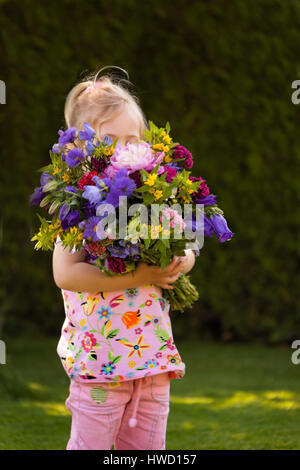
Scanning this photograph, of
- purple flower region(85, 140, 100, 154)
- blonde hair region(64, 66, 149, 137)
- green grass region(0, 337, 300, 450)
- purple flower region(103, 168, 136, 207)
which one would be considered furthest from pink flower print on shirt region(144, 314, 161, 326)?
green grass region(0, 337, 300, 450)

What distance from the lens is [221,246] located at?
19.3 ft

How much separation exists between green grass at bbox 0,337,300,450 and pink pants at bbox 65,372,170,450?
1.06 meters

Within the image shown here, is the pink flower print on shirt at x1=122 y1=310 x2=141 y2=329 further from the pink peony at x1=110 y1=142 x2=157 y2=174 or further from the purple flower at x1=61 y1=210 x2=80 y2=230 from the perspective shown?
the pink peony at x1=110 y1=142 x2=157 y2=174

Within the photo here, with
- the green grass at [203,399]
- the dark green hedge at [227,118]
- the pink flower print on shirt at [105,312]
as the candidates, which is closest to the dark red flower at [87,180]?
the pink flower print on shirt at [105,312]

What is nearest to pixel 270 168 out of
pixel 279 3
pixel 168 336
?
pixel 279 3

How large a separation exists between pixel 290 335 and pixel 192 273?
1.01 meters

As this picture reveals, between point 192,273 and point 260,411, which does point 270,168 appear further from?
point 260,411

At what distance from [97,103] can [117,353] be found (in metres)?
A: 0.87

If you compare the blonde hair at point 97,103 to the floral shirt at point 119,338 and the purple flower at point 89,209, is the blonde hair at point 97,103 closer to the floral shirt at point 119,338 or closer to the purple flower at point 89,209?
the purple flower at point 89,209

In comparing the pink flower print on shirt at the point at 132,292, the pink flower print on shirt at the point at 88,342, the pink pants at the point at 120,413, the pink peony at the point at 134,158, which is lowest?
the pink pants at the point at 120,413

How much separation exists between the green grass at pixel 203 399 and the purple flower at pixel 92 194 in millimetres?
1707

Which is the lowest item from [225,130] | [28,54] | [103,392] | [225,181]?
[103,392]

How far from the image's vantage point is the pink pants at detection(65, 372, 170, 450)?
7.09 ft

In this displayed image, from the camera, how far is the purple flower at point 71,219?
204cm
